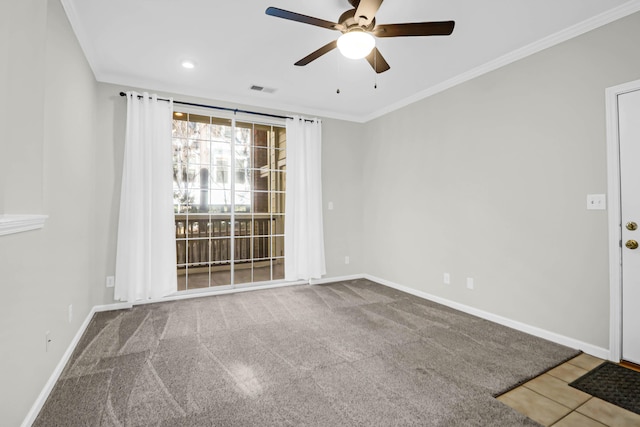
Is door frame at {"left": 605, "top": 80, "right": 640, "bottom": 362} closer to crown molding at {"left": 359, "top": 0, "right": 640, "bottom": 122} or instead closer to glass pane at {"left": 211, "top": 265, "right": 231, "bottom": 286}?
crown molding at {"left": 359, "top": 0, "right": 640, "bottom": 122}

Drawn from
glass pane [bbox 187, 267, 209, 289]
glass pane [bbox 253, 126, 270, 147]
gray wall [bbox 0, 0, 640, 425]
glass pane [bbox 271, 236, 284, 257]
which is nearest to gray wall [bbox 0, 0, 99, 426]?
gray wall [bbox 0, 0, 640, 425]

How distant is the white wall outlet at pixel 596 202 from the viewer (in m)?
2.39

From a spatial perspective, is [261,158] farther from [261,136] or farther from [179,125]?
[179,125]

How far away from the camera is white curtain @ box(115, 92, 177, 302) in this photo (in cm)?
349

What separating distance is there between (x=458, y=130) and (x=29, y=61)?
→ 12.4 ft

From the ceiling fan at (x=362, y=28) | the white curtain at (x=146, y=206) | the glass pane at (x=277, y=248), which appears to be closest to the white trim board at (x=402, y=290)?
the white curtain at (x=146, y=206)

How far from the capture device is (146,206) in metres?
3.60

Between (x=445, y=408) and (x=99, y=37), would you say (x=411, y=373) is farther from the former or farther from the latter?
(x=99, y=37)

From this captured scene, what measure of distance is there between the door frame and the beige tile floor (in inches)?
18.4

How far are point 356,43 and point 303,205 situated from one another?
2742mm

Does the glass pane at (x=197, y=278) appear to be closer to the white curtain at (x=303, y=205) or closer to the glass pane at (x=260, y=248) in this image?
the glass pane at (x=260, y=248)

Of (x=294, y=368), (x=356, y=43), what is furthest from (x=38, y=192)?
(x=356, y=43)

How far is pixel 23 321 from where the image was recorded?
1579 mm

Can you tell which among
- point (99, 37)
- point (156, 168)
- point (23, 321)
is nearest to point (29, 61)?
point (99, 37)
